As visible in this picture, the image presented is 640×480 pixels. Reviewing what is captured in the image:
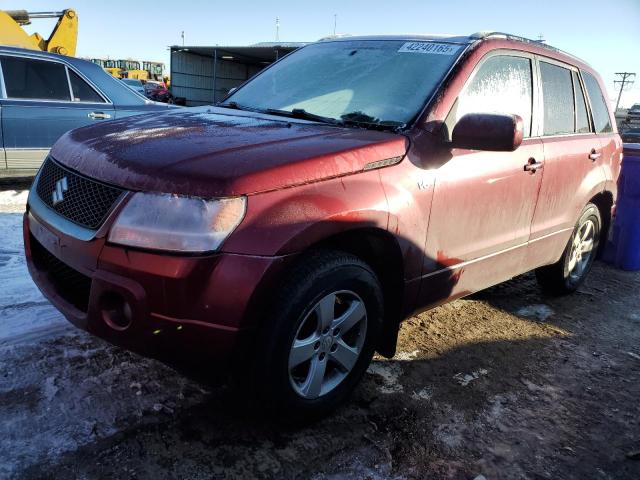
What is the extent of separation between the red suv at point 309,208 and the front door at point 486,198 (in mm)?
13

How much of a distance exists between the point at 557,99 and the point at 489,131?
1.68 m

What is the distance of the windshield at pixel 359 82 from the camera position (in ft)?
9.53

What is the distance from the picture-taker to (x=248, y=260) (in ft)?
6.61

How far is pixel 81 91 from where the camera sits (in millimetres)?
6270

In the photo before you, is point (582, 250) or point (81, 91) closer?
point (582, 250)

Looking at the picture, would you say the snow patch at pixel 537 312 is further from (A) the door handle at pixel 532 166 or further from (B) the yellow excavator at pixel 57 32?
(B) the yellow excavator at pixel 57 32

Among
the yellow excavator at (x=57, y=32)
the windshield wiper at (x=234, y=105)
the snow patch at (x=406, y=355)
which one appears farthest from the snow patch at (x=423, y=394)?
the yellow excavator at (x=57, y=32)

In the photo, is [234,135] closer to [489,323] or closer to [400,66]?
[400,66]

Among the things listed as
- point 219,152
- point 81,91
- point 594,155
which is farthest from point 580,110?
point 81,91

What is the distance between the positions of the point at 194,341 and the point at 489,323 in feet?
8.40

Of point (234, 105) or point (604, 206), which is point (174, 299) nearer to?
point (234, 105)

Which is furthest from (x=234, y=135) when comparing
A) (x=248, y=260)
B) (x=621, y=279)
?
(x=621, y=279)

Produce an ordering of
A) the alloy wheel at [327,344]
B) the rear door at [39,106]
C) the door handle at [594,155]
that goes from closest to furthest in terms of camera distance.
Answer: the alloy wheel at [327,344] → the door handle at [594,155] → the rear door at [39,106]

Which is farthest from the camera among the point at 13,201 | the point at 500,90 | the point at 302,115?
the point at 13,201
